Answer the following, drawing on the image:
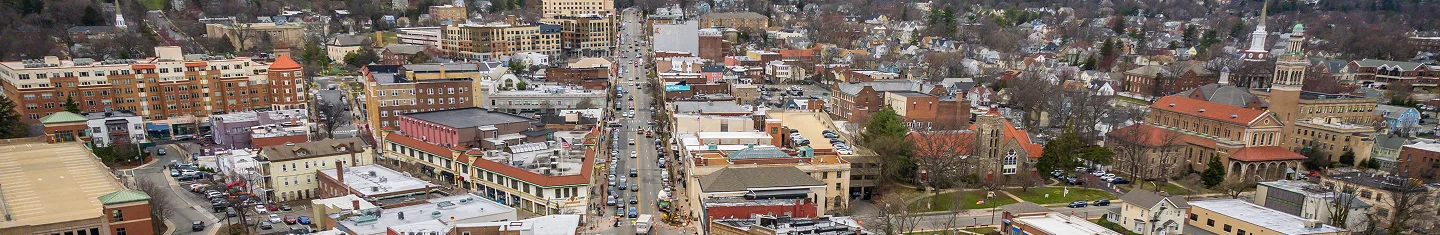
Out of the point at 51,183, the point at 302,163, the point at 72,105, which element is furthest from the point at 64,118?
the point at 302,163

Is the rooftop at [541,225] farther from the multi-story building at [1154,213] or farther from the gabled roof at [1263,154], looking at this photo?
the gabled roof at [1263,154]

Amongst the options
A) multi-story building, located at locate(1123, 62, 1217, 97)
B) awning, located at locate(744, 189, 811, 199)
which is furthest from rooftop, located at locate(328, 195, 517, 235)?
multi-story building, located at locate(1123, 62, 1217, 97)

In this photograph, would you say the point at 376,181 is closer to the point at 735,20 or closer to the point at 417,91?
the point at 417,91

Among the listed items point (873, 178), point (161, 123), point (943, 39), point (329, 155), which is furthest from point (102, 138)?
point (943, 39)

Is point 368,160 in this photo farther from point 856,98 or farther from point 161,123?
point 856,98

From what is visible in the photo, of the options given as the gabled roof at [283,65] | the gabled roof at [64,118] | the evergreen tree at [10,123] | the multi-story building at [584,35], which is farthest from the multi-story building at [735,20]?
the evergreen tree at [10,123]
